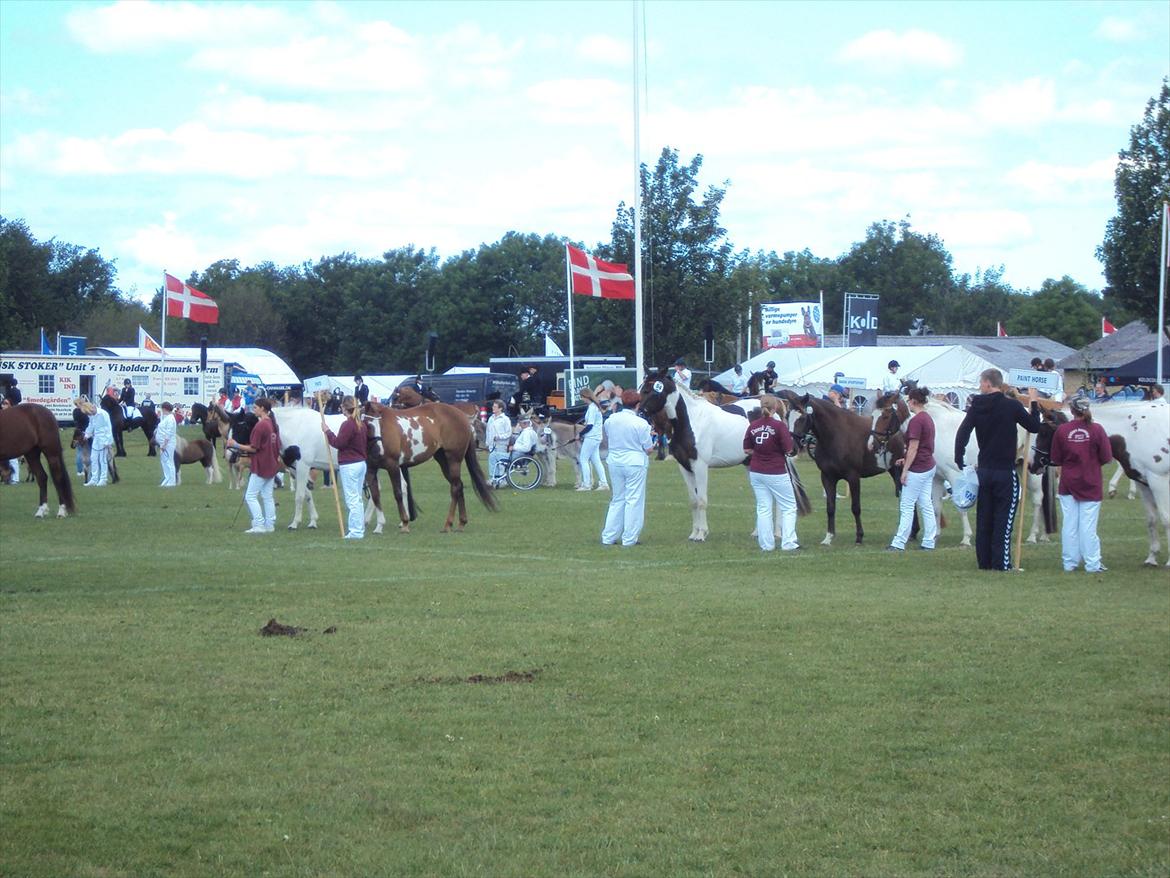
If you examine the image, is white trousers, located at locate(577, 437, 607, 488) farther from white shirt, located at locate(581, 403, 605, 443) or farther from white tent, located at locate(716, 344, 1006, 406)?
white tent, located at locate(716, 344, 1006, 406)

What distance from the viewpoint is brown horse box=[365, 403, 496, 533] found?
2136cm

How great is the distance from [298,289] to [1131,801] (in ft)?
349

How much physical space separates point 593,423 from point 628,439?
10.1m

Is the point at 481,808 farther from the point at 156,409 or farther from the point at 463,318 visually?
the point at 463,318

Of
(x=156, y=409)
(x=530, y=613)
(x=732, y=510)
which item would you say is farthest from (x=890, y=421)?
(x=156, y=409)

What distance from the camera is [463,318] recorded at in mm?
97938

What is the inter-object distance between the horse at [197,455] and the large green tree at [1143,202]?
107 feet

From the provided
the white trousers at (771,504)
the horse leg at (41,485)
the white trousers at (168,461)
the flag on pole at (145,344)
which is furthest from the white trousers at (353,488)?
the flag on pole at (145,344)

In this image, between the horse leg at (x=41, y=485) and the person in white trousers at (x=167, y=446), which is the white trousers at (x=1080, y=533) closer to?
the horse leg at (x=41, y=485)

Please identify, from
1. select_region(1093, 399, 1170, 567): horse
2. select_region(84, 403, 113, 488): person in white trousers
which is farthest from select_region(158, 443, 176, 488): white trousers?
select_region(1093, 399, 1170, 567): horse

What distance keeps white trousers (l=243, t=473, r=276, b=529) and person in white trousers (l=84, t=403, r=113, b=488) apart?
11.7m

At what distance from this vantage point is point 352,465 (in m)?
20.0

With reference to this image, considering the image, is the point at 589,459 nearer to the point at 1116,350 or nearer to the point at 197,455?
the point at 197,455

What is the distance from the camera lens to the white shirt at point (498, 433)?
31.1 meters
